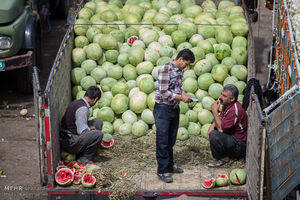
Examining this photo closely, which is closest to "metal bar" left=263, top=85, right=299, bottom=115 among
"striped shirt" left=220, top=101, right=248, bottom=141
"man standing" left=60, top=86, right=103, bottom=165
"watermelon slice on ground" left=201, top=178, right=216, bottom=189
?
"striped shirt" left=220, top=101, right=248, bottom=141

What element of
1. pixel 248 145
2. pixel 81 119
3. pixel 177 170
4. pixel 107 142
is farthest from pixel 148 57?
pixel 248 145

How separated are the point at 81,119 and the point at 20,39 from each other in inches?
141

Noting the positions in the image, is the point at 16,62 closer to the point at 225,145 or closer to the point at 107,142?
the point at 107,142

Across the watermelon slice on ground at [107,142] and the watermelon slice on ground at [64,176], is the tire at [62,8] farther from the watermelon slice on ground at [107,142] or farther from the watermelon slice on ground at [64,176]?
the watermelon slice on ground at [64,176]

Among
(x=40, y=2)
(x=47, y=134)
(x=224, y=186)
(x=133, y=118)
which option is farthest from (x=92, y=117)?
(x=40, y=2)

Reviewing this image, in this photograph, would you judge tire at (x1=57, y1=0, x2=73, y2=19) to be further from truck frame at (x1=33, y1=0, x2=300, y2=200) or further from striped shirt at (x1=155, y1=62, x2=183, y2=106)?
striped shirt at (x1=155, y1=62, x2=183, y2=106)

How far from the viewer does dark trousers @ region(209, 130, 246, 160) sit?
228 inches

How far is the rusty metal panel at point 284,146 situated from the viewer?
184 inches

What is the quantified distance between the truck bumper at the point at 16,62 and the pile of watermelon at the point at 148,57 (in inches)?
45.2

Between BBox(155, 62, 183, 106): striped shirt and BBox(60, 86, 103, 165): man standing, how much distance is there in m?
1.07

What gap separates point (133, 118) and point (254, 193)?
10.0ft

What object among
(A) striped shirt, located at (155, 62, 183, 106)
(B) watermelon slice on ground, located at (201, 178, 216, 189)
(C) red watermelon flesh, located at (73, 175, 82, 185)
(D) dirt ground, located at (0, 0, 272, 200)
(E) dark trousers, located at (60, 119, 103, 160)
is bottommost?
(D) dirt ground, located at (0, 0, 272, 200)

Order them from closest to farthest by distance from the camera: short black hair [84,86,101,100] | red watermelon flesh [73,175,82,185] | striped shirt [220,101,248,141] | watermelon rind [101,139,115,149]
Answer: red watermelon flesh [73,175,82,185], striped shirt [220,101,248,141], short black hair [84,86,101,100], watermelon rind [101,139,115,149]

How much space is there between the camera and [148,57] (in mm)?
7867
